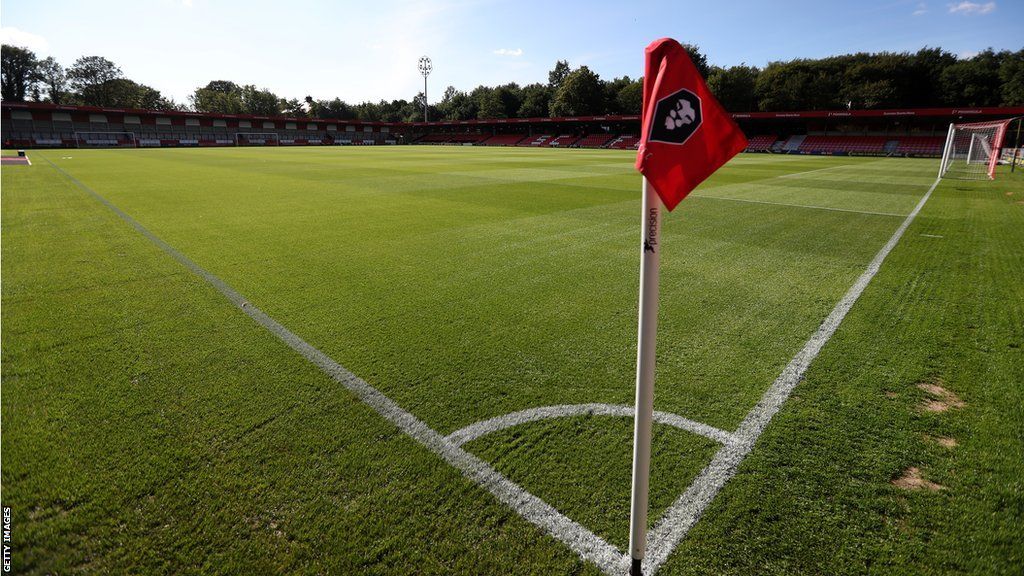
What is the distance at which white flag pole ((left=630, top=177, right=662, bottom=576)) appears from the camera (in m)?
1.68

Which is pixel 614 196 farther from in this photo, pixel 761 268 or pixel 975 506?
pixel 975 506

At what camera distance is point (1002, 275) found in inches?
250

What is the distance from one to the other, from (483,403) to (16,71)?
418ft

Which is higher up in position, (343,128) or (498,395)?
(343,128)

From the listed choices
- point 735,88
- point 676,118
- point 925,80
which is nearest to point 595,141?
point 735,88

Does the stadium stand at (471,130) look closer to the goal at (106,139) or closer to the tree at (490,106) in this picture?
the goal at (106,139)

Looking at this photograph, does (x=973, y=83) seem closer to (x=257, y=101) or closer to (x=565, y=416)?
(x=565, y=416)

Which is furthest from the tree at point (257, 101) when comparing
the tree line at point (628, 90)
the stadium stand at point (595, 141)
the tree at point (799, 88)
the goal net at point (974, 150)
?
the goal net at point (974, 150)

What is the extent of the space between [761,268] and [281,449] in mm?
6206

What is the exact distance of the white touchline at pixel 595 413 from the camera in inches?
88.2

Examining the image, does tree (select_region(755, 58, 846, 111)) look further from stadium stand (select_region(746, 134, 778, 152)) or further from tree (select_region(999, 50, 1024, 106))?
tree (select_region(999, 50, 1024, 106))

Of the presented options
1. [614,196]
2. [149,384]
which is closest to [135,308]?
[149,384]

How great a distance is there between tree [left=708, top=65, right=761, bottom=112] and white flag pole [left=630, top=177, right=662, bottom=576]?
71.7 m

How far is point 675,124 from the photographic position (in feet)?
5.28
